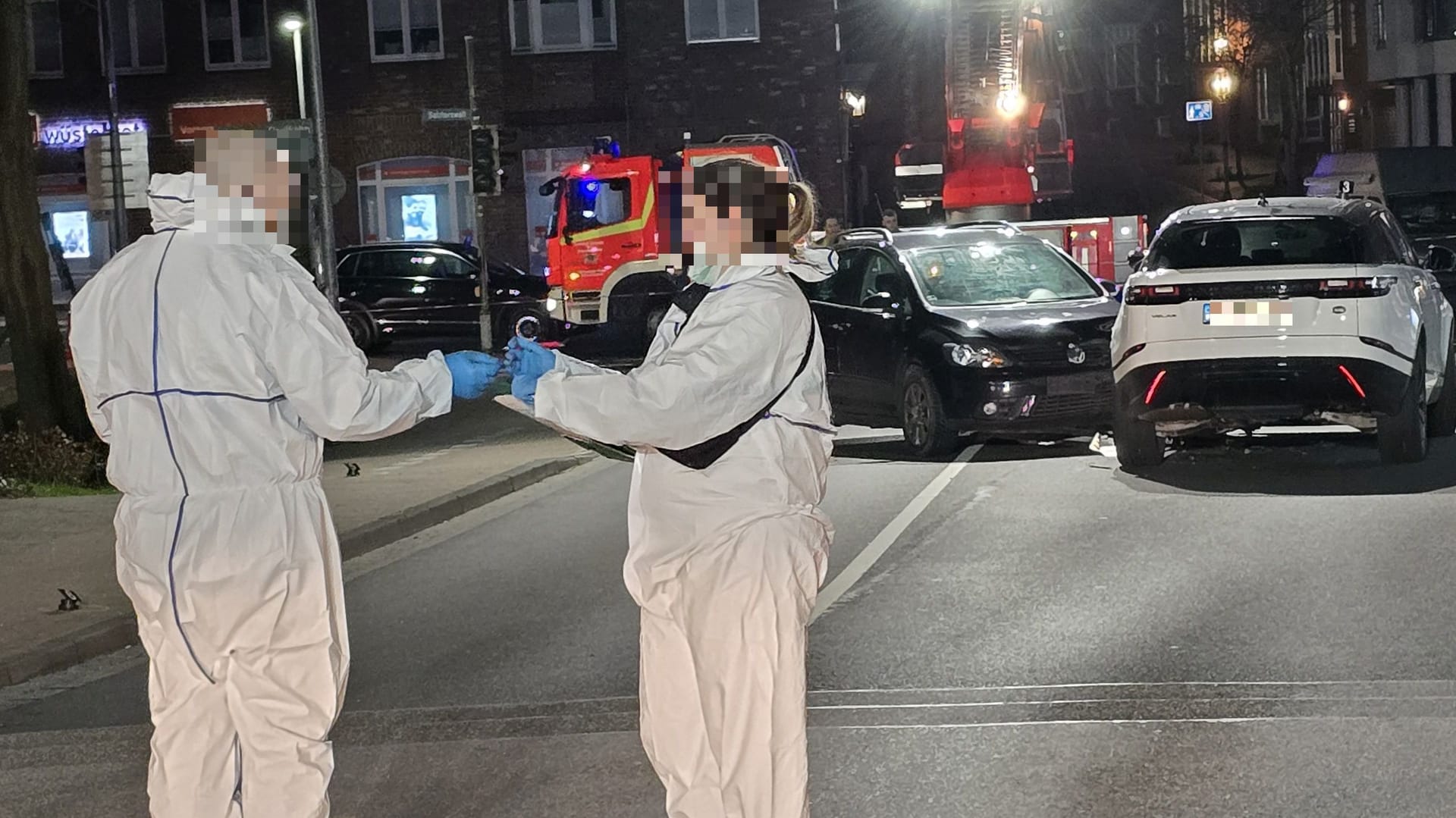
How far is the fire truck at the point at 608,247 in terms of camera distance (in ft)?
94.1

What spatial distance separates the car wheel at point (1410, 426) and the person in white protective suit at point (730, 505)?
30.3 feet

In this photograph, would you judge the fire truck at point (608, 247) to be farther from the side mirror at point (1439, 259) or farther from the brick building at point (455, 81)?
the side mirror at point (1439, 259)

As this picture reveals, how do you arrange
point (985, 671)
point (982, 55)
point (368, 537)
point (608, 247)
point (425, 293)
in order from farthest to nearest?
point (425, 293)
point (608, 247)
point (982, 55)
point (368, 537)
point (985, 671)

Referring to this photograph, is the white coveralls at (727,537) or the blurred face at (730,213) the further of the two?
the blurred face at (730,213)

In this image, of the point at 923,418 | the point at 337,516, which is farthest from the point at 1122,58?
the point at 337,516

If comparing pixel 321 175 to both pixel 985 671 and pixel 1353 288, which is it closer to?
pixel 1353 288

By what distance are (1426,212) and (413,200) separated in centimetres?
2037

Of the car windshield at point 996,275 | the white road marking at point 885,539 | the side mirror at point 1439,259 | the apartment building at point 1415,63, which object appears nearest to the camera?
the white road marking at point 885,539

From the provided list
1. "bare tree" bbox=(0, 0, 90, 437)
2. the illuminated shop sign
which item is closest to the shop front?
the illuminated shop sign

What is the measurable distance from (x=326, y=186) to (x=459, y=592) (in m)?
16.1

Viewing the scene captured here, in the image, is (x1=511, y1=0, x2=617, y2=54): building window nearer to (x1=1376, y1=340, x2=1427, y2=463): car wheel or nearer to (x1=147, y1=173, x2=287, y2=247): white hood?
(x1=1376, y1=340, x2=1427, y2=463): car wheel

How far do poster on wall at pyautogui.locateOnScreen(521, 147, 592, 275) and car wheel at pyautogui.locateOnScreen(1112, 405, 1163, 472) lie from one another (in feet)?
91.6

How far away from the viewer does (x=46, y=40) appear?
4406 cm

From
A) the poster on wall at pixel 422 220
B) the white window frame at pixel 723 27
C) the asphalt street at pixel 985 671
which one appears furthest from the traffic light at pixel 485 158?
the asphalt street at pixel 985 671
